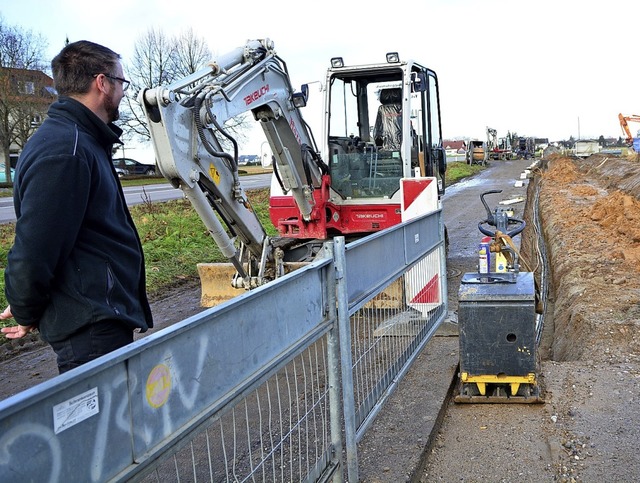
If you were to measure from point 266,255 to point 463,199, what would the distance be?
15.5 m

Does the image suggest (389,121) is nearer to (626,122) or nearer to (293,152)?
(293,152)

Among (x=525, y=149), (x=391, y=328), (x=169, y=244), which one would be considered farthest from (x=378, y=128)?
(x=525, y=149)

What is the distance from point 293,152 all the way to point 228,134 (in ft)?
6.72

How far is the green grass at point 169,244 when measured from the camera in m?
9.84

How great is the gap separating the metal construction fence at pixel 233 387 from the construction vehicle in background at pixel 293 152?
1926mm

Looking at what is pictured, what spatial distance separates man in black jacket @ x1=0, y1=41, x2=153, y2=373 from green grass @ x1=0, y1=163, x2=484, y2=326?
5255mm

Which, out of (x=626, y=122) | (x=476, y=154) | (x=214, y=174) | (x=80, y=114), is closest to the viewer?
(x=80, y=114)

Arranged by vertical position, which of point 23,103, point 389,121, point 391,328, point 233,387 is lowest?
point 391,328

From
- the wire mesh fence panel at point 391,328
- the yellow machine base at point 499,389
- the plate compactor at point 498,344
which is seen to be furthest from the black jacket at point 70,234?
the yellow machine base at point 499,389

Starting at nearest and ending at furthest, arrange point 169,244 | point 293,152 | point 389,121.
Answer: point 293,152
point 389,121
point 169,244

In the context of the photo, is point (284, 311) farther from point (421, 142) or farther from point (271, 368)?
point (421, 142)

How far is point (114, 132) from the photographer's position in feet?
9.32

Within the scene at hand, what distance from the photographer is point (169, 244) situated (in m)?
11.8

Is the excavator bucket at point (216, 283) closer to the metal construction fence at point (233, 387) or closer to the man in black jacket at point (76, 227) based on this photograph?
the metal construction fence at point (233, 387)
